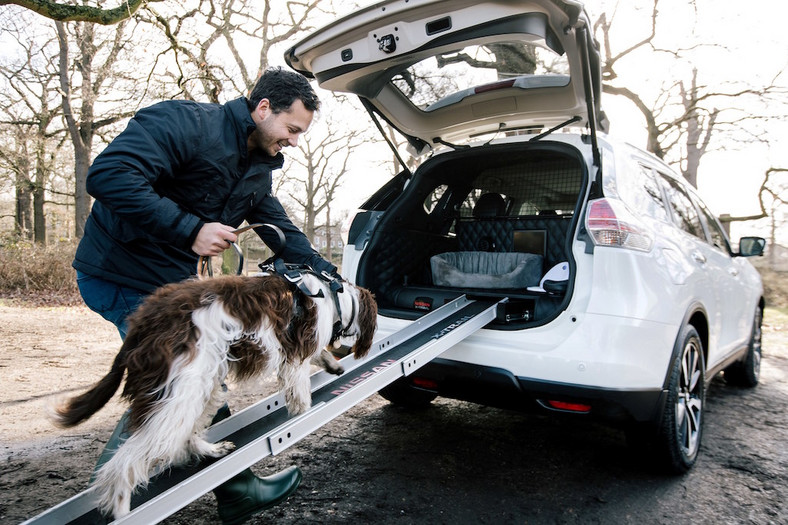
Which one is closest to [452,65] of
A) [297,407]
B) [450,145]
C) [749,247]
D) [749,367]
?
[450,145]

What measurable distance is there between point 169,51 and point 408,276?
11.9m

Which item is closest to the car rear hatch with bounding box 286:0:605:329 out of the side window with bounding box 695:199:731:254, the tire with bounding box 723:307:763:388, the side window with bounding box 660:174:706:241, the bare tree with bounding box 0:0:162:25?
the side window with bounding box 660:174:706:241

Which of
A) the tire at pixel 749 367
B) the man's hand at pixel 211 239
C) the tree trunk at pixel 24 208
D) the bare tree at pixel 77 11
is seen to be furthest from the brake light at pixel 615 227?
the tree trunk at pixel 24 208

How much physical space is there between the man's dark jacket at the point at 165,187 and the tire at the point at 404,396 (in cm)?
158

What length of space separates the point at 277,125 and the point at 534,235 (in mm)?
2413

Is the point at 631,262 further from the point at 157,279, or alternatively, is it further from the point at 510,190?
the point at 157,279

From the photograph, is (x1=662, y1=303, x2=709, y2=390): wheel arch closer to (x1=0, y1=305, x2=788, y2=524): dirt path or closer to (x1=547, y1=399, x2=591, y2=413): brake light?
(x1=547, y1=399, x2=591, y2=413): brake light

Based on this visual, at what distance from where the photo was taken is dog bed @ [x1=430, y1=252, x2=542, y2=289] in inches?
142

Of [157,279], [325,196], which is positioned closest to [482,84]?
[157,279]

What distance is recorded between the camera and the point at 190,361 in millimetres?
1778

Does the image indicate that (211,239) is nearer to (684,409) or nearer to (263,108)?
(263,108)

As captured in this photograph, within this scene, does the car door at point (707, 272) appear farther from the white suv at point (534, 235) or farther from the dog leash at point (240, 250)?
the dog leash at point (240, 250)

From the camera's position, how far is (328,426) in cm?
388

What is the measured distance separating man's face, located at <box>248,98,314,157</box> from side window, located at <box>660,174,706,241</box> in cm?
265
